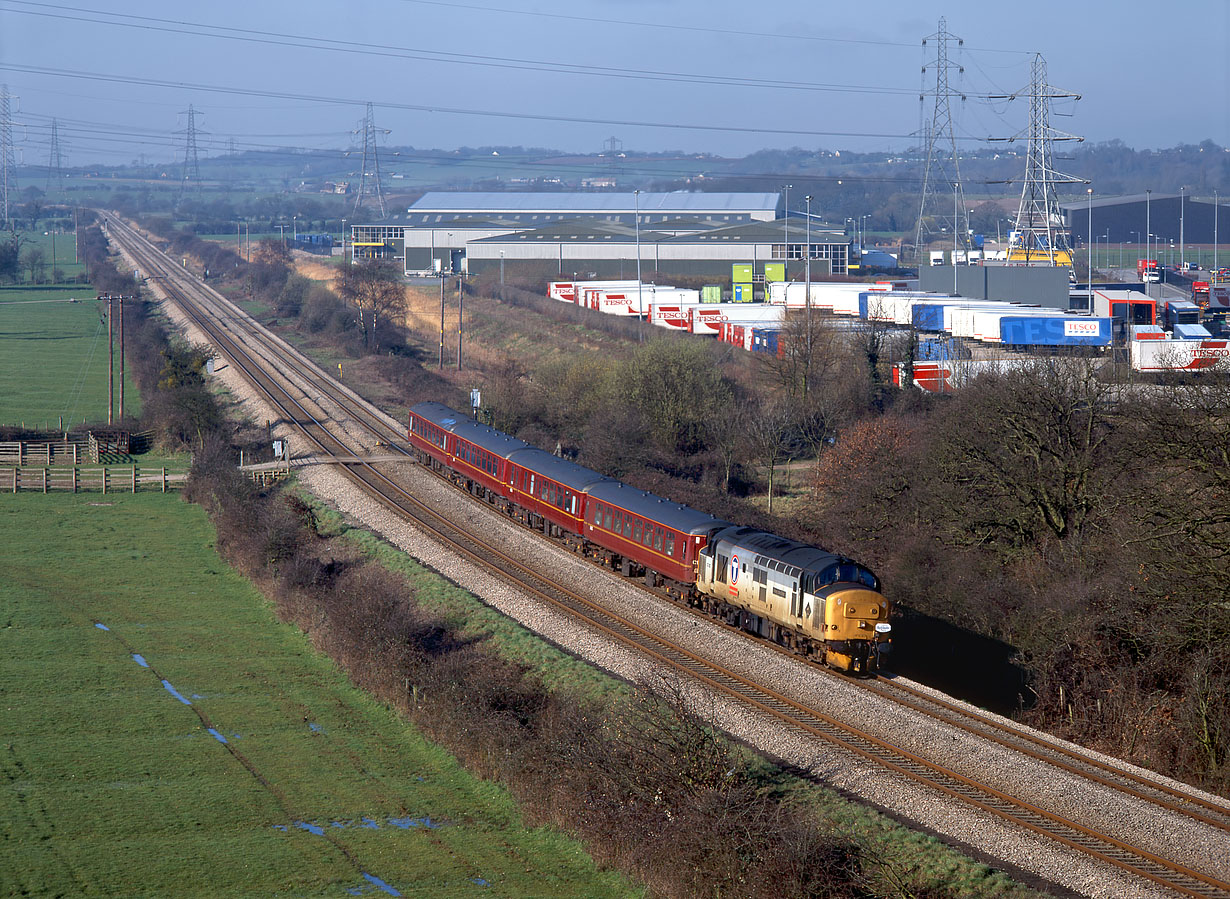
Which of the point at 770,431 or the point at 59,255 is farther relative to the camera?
the point at 59,255

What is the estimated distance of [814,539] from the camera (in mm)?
40906

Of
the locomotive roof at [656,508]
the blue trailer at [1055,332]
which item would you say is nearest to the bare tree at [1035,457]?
the locomotive roof at [656,508]

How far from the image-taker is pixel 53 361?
84.9 meters

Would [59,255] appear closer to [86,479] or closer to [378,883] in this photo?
[86,479]

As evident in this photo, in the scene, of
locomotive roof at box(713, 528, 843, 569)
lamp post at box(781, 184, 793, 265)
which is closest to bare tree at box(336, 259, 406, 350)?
lamp post at box(781, 184, 793, 265)

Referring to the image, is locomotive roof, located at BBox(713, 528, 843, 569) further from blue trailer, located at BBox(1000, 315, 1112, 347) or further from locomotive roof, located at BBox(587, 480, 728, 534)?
blue trailer, located at BBox(1000, 315, 1112, 347)

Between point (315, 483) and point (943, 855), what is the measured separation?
3643 centimetres

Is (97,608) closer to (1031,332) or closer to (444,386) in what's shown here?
(444,386)

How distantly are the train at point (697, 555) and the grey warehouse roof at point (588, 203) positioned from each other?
13845 centimetres

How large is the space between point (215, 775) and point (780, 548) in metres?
13.3

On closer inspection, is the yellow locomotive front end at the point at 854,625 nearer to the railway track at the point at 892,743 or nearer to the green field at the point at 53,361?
the railway track at the point at 892,743

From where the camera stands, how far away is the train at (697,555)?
2594cm

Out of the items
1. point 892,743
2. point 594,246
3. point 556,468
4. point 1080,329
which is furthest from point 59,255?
point 892,743

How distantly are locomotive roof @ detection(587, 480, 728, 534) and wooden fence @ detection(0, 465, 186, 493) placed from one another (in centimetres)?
2556
